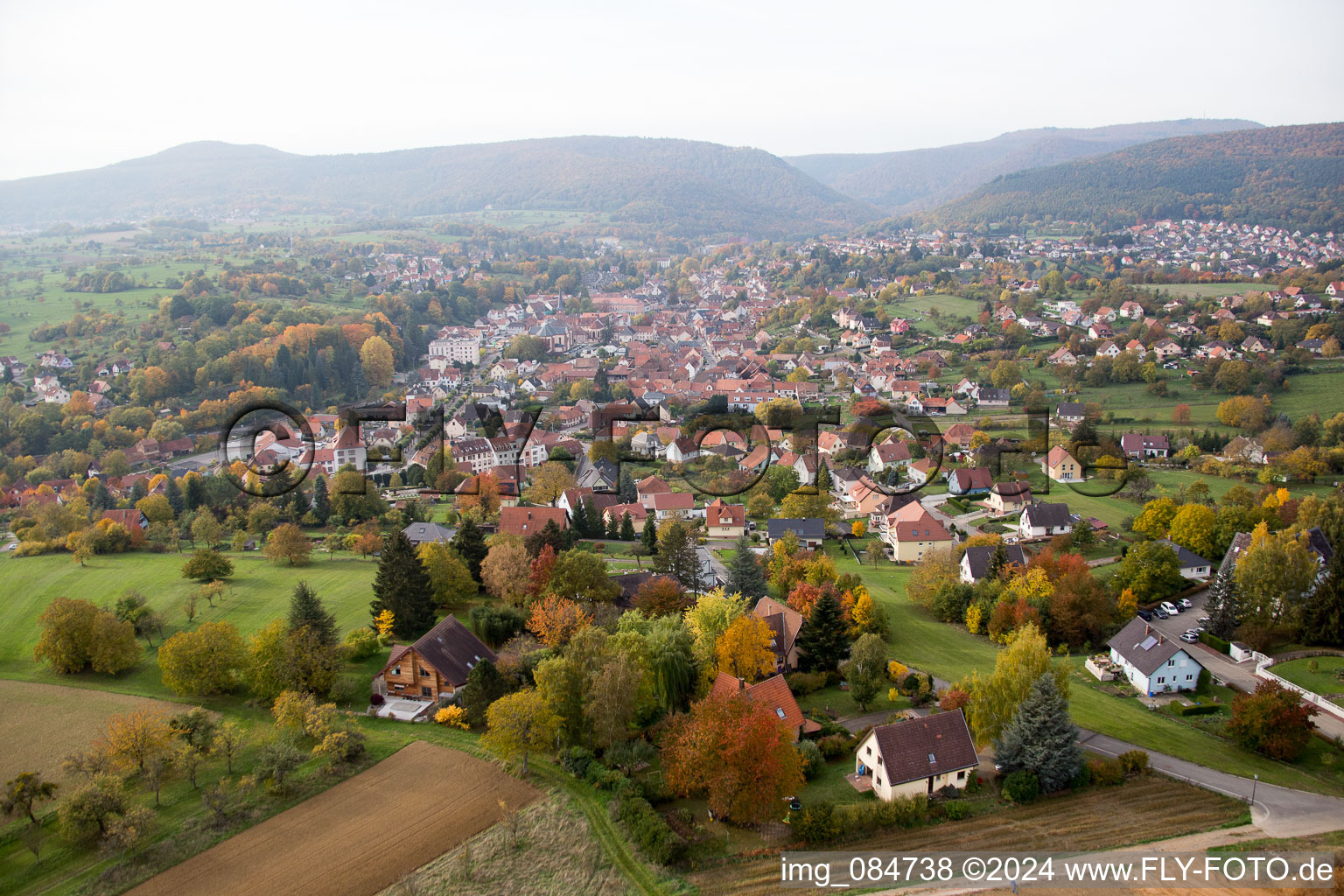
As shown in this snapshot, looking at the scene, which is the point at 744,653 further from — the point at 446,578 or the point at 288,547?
the point at 288,547

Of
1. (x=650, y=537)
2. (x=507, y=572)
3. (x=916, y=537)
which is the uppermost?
(x=507, y=572)

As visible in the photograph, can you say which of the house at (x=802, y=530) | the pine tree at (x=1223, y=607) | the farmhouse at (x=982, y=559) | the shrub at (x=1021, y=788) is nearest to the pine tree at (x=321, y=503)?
the house at (x=802, y=530)

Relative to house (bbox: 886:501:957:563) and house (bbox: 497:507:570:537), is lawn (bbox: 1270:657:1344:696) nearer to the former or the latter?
house (bbox: 886:501:957:563)

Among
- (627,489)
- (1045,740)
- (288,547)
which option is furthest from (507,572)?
(627,489)

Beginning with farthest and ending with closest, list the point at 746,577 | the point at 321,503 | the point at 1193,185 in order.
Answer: the point at 1193,185 → the point at 321,503 → the point at 746,577

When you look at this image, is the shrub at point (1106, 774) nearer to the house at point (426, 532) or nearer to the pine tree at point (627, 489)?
the house at point (426, 532)

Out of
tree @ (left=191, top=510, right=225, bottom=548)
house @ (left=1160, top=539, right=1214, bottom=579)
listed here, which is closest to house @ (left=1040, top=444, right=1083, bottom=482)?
house @ (left=1160, top=539, right=1214, bottom=579)
